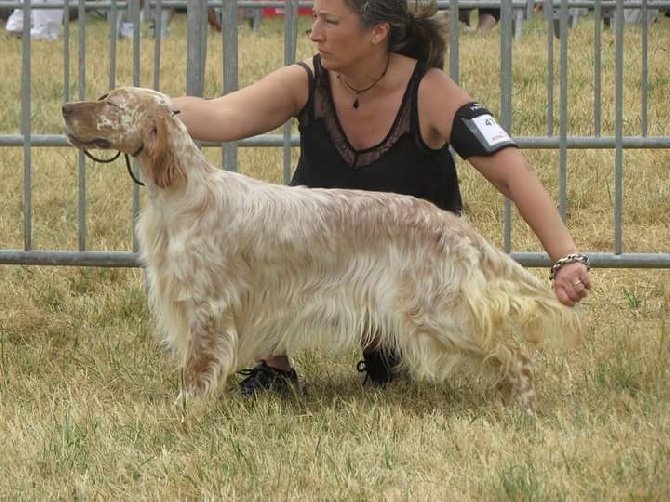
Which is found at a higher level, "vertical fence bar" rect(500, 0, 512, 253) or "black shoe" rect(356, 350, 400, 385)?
"vertical fence bar" rect(500, 0, 512, 253)

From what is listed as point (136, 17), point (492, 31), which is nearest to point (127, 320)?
point (136, 17)

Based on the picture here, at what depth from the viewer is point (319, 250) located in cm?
489

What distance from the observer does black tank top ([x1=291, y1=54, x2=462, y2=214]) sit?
5.20 meters

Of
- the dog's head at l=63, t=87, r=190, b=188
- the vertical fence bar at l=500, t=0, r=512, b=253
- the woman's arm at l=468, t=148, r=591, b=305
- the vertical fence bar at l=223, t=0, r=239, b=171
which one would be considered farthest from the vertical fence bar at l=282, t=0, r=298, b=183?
Answer: the dog's head at l=63, t=87, r=190, b=188

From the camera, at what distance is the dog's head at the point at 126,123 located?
4.63m

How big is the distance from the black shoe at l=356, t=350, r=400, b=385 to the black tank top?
1.85ft

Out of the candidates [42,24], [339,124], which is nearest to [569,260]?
[339,124]

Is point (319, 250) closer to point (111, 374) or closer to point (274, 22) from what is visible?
point (111, 374)

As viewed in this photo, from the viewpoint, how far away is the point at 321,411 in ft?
16.3

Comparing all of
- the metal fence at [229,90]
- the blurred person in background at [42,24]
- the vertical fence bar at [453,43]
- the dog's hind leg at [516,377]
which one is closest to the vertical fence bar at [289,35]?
the metal fence at [229,90]

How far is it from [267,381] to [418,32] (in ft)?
4.24

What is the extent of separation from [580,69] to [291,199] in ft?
22.4

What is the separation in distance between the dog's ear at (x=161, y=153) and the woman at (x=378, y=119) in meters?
0.27

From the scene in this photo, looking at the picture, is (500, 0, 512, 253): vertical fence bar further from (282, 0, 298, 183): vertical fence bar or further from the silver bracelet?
the silver bracelet
